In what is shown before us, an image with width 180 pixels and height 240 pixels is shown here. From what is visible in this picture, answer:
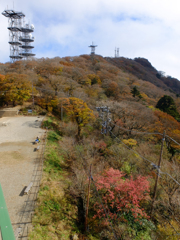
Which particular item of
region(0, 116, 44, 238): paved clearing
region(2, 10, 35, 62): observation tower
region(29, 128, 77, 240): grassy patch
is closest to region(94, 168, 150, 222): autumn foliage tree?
region(29, 128, 77, 240): grassy patch

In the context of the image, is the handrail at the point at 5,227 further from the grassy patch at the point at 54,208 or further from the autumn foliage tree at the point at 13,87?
the autumn foliage tree at the point at 13,87

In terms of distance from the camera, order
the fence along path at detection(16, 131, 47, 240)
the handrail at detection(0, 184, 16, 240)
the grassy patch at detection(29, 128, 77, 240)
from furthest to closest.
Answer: the grassy patch at detection(29, 128, 77, 240), the fence along path at detection(16, 131, 47, 240), the handrail at detection(0, 184, 16, 240)

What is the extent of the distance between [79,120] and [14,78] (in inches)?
470

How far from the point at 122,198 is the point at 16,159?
8454mm

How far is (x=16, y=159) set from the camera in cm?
1190

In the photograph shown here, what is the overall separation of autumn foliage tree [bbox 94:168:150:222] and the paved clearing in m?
4.33

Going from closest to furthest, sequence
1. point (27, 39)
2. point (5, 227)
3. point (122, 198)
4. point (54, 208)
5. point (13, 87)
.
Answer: point (5, 227), point (122, 198), point (54, 208), point (13, 87), point (27, 39)

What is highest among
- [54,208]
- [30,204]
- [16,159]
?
[16,159]

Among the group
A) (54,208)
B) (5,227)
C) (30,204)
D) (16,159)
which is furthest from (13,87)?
(5,227)

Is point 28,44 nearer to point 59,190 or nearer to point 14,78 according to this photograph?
point 14,78

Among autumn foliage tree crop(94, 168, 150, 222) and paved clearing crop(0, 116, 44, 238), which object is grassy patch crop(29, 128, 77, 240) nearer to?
paved clearing crop(0, 116, 44, 238)

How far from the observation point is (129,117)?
18.8 metres

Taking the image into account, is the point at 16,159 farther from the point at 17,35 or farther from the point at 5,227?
the point at 17,35

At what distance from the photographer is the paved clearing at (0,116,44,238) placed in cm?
806
